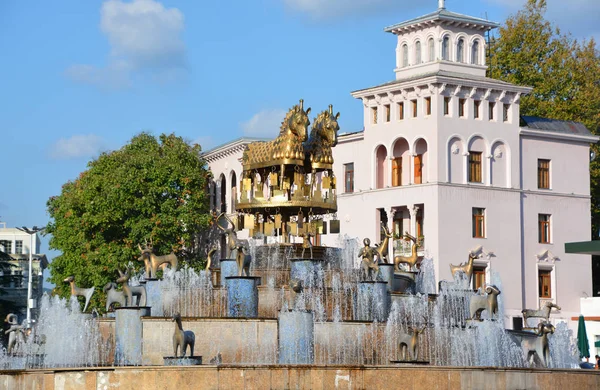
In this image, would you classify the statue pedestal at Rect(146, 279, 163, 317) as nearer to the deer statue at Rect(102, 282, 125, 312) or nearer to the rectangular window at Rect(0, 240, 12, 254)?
the deer statue at Rect(102, 282, 125, 312)

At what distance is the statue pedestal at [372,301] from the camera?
33250 millimetres

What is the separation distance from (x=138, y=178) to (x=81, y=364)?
127 feet

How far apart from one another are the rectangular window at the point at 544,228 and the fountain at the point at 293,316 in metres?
32.1

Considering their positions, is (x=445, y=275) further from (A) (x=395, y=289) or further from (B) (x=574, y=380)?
(B) (x=574, y=380)

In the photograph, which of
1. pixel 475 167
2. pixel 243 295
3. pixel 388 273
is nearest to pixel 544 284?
pixel 475 167

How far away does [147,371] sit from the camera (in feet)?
88.5

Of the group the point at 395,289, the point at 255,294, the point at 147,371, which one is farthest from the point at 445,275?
the point at 147,371

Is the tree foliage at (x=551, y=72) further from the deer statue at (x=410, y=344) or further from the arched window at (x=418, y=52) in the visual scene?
the deer statue at (x=410, y=344)

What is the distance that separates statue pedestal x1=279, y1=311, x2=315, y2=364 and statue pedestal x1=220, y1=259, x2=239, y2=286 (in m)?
3.76

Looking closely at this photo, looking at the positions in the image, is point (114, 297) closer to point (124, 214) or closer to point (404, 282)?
point (404, 282)

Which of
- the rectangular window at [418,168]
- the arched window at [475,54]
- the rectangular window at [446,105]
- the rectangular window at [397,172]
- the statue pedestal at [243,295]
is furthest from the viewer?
the arched window at [475,54]

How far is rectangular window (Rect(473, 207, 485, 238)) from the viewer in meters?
68.5

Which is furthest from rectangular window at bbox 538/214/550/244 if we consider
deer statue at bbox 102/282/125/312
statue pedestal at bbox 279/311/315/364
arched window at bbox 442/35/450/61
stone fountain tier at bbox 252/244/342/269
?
statue pedestal at bbox 279/311/315/364

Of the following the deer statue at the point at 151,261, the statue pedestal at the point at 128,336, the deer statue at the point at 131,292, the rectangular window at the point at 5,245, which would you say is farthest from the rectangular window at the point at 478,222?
the statue pedestal at the point at 128,336
